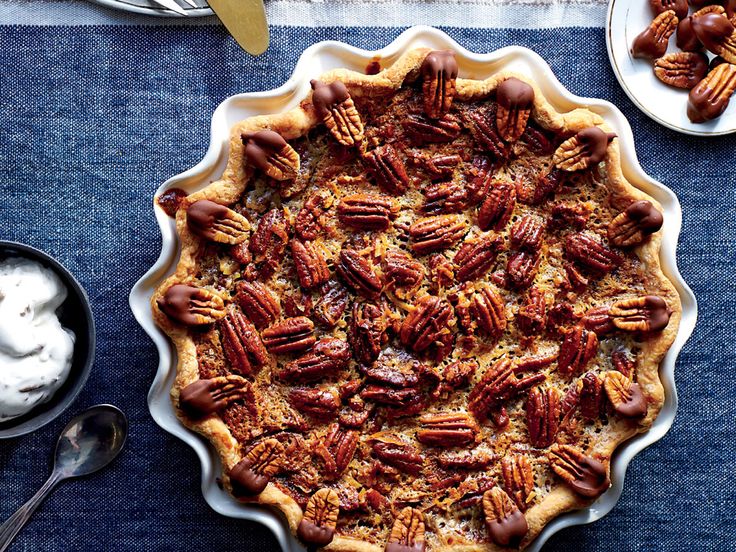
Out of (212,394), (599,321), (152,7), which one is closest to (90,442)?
(212,394)

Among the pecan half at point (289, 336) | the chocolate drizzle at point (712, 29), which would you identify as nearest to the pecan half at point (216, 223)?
the pecan half at point (289, 336)

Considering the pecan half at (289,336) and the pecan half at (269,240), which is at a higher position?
the pecan half at (269,240)

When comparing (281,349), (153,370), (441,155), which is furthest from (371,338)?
(153,370)

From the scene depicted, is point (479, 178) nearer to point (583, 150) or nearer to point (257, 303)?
point (583, 150)

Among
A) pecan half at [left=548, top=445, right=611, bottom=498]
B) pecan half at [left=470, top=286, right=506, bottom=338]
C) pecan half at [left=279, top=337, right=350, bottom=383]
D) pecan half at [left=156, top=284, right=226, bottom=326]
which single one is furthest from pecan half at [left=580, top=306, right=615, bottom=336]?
pecan half at [left=156, top=284, right=226, bottom=326]

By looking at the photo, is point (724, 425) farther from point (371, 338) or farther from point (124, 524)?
point (124, 524)

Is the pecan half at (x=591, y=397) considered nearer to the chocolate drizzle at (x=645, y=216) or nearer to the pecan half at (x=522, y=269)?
the pecan half at (x=522, y=269)
